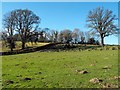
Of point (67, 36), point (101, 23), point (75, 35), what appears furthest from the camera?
point (75, 35)

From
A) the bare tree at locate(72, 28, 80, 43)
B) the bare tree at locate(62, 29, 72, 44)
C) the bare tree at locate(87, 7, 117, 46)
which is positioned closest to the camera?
the bare tree at locate(87, 7, 117, 46)

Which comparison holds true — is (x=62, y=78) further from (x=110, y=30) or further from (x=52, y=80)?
(x=110, y=30)

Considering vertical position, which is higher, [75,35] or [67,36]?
[75,35]

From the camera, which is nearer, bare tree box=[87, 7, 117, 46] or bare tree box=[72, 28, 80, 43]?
bare tree box=[87, 7, 117, 46]

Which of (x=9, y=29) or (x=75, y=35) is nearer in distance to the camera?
(x=9, y=29)

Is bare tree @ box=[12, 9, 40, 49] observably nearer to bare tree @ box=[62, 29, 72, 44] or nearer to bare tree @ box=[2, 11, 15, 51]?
bare tree @ box=[2, 11, 15, 51]

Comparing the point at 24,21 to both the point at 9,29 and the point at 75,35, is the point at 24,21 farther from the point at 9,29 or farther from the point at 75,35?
the point at 75,35

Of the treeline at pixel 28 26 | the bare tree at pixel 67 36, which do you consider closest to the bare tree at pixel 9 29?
the treeline at pixel 28 26

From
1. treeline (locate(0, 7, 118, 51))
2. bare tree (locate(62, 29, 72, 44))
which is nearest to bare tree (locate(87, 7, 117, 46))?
treeline (locate(0, 7, 118, 51))

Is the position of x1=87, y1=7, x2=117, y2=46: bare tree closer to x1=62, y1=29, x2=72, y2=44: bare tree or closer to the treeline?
the treeline

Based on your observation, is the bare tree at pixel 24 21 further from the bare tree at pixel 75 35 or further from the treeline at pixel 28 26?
the bare tree at pixel 75 35

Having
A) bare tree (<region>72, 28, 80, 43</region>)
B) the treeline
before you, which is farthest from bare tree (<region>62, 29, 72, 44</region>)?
the treeline

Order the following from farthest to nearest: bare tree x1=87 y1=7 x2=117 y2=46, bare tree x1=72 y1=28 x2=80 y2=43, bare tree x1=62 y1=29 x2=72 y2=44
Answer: bare tree x1=72 y1=28 x2=80 y2=43 < bare tree x1=62 y1=29 x2=72 y2=44 < bare tree x1=87 y1=7 x2=117 y2=46

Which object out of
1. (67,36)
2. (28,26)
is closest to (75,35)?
(67,36)
